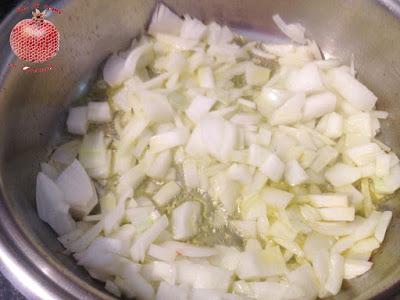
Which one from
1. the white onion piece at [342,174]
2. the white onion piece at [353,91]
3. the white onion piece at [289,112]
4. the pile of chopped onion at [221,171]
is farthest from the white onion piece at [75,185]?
the white onion piece at [353,91]

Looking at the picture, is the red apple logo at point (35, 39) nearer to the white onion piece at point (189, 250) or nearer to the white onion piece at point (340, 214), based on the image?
the white onion piece at point (189, 250)

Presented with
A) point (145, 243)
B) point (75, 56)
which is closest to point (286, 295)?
point (145, 243)

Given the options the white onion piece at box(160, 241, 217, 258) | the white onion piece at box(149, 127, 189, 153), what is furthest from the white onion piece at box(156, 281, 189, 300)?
the white onion piece at box(149, 127, 189, 153)

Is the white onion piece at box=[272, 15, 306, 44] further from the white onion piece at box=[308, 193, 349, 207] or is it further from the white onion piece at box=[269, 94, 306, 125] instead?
the white onion piece at box=[308, 193, 349, 207]

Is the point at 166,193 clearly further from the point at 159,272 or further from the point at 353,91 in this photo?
the point at 353,91

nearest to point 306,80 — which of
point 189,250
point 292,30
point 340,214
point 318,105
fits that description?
point 318,105
